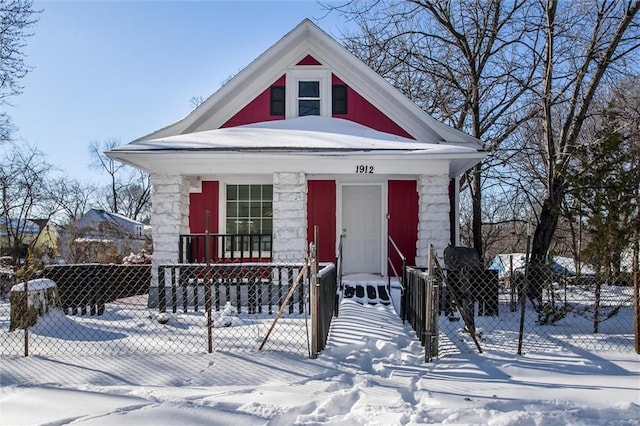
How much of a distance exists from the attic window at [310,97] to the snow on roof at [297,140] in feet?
1.67

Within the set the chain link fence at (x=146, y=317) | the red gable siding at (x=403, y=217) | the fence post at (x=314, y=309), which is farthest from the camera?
the red gable siding at (x=403, y=217)

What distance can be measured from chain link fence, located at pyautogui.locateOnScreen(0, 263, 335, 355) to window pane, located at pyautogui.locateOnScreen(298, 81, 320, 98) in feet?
16.6

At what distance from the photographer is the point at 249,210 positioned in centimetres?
1126

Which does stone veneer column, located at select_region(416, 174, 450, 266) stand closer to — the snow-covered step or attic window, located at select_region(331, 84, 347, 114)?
the snow-covered step

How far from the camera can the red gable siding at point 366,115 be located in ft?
39.2

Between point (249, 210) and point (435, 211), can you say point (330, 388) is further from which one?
point (249, 210)

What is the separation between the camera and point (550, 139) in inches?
425

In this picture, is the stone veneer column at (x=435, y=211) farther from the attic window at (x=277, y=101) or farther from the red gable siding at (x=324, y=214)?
the attic window at (x=277, y=101)

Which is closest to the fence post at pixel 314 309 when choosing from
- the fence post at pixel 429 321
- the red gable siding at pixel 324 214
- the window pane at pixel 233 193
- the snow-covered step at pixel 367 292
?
the fence post at pixel 429 321

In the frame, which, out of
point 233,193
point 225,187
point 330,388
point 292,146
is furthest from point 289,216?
point 330,388

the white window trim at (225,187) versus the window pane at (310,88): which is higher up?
the window pane at (310,88)

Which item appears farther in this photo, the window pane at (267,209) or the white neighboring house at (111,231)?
the white neighboring house at (111,231)

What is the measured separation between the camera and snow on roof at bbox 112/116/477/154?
363 inches

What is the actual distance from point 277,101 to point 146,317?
665cm
